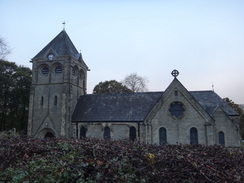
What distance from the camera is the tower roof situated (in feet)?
107

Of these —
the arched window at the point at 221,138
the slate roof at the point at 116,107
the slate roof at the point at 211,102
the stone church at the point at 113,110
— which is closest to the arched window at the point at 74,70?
the stone church at the point at 113,110

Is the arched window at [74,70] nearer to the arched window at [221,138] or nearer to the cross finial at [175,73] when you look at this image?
the cross finial at [175,73]

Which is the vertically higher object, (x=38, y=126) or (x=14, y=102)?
(x=14, y=102)

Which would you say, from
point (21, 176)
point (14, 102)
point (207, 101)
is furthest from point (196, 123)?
point (14, 102)

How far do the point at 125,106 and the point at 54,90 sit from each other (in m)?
10.8

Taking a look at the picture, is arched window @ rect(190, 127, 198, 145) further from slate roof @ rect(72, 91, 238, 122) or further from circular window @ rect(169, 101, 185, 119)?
slate roof @ rect(72, 91, 238, 122)

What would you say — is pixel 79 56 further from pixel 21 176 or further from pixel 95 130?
pixel 21 176

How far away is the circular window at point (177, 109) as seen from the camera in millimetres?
24391

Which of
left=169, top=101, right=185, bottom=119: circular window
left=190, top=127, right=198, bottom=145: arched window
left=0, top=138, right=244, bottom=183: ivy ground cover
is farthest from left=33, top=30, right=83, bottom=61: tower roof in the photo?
left=0, top=138, right=244, bottom=183: ivy ground cover

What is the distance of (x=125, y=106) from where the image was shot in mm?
29297

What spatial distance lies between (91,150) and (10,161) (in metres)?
2.29

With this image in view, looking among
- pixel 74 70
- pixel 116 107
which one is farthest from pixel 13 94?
pixel 116 107

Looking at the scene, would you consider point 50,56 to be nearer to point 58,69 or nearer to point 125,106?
point 58,69

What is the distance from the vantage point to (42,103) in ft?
103
